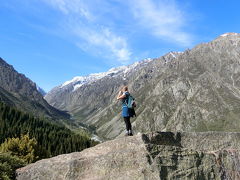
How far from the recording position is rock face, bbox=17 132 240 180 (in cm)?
1535

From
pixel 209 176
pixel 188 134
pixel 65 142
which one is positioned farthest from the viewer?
pixel 65 142

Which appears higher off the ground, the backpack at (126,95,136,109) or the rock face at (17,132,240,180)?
the backpack at (126,95,136,109)

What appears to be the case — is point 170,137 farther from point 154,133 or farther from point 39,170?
point 39,170

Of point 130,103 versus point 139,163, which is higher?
point 130,103

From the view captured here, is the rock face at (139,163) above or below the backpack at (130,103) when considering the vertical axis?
below

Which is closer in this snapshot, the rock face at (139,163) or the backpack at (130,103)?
the rock face at (139,163)

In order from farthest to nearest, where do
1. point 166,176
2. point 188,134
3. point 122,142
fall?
point 188,134 < point 122,142 < point 166,176

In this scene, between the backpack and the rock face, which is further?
the backpack

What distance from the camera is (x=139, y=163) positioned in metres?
15.4

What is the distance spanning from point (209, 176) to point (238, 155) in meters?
3.20

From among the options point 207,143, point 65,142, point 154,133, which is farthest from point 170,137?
point 65,142

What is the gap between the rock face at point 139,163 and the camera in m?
15.4

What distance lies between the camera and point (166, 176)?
1513cm

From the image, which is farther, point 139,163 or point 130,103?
point 130,103
